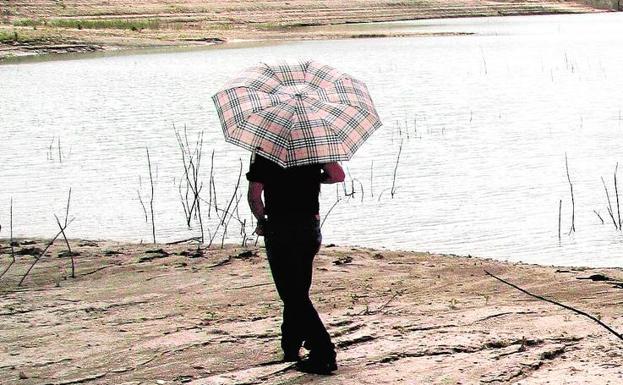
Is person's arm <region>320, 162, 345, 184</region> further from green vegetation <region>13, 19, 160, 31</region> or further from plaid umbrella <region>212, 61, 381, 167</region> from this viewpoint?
green vegetation <region>13, 19, 160, 31</region>

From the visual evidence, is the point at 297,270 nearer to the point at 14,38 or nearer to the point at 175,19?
the point at 14,38

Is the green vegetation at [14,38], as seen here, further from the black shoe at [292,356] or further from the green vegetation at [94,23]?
the black shoe at [292,356]

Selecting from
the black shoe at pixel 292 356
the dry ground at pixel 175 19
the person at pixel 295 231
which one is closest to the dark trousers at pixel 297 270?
the person at pixel 295 231

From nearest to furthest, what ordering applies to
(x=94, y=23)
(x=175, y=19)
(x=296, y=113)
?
(x=296, y=113), (x=94, y=23), (x=175, y=19)

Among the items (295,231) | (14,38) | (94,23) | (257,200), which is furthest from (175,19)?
(295,231)

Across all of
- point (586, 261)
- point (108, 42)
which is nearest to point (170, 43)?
point (108, 42)

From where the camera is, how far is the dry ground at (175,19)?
1743 inches

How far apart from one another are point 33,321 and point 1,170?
30.1ft

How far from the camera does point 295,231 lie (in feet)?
17.4

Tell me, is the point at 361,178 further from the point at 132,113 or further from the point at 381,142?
the point at 132,113

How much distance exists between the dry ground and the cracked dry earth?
33.7 meters

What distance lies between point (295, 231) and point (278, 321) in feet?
4.94

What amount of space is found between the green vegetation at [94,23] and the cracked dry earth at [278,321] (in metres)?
41.6

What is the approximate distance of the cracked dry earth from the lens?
220 inches
